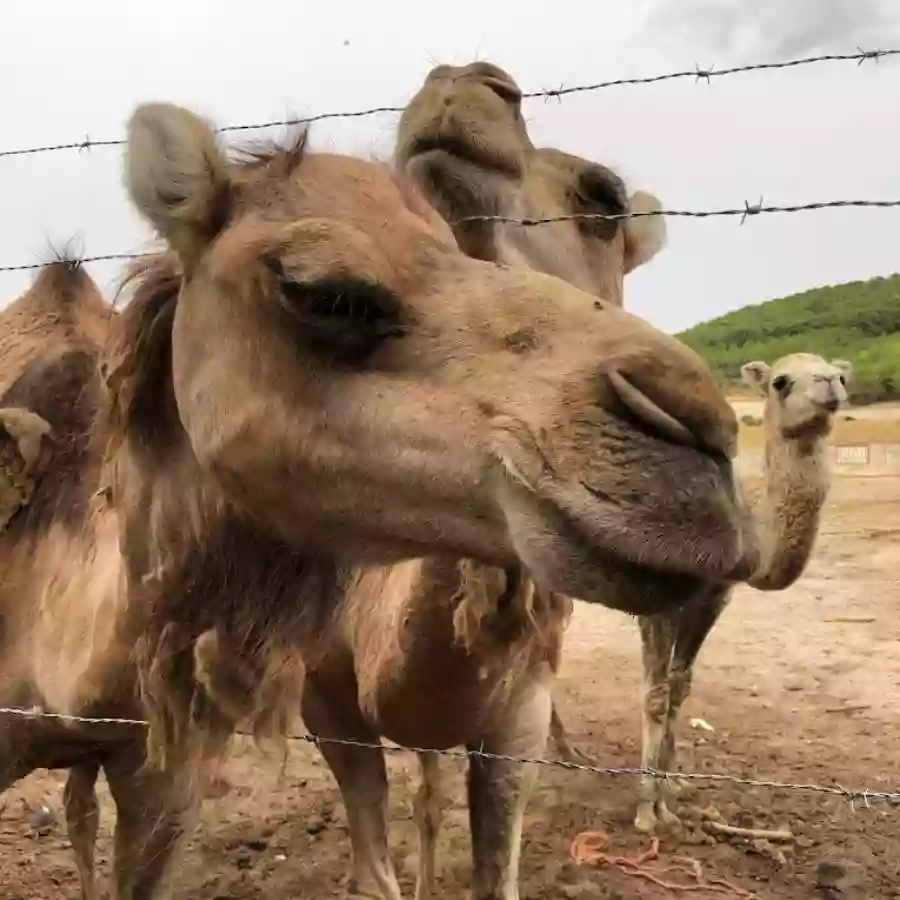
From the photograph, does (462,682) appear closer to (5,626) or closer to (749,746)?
(5,626)

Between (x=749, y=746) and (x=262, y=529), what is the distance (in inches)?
134

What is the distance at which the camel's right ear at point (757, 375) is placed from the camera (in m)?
3.81

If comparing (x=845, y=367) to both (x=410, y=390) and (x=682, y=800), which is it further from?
(x=410, y=390)

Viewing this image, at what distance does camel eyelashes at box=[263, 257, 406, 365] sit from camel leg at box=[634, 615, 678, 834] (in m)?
2.63

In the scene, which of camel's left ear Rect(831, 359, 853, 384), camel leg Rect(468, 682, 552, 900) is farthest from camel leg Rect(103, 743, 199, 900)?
camel's left ear Rect(831, 359, 853, 384)

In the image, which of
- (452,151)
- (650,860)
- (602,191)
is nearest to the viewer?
(452,151)

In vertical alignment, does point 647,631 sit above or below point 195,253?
below

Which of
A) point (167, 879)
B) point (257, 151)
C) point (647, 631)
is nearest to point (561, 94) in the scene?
point (257, 151)

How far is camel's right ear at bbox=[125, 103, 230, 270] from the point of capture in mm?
1557

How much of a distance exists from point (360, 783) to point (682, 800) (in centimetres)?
165

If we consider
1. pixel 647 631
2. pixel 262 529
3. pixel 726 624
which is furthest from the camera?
pixel 726 624

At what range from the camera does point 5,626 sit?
2.29 metres

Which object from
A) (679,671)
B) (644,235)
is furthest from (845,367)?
(679,671)

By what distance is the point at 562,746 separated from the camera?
4047mm
